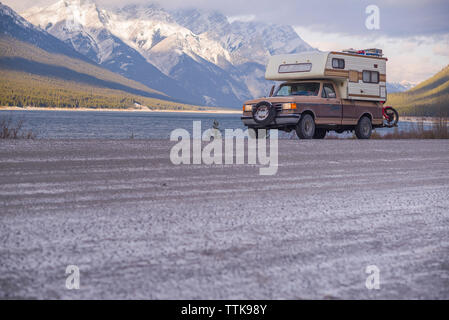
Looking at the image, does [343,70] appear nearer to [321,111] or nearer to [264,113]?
[321,111]

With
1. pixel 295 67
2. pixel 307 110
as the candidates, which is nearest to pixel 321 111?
pixel 307 110

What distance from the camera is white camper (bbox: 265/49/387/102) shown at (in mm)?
18375

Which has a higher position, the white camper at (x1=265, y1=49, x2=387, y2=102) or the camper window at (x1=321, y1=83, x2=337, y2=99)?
the white camper at (x1=265, y1=49, x2=387, y2=102)

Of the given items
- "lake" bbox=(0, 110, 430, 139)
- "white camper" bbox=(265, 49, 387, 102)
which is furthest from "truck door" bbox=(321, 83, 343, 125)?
"lake" bbox=(0, 110, 430, 139)

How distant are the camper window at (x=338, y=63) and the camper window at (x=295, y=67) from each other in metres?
0.82

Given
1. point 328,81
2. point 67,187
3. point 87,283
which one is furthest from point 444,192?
point 328,81

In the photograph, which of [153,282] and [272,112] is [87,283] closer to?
[153,282]

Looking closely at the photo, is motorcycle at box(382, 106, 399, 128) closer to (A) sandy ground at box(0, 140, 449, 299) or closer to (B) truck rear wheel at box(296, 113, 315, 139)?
(B) truck rear wheel at box(296, 113, 315, 139)

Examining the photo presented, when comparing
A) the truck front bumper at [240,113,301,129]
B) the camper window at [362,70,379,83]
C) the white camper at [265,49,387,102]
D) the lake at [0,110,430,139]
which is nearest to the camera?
the truck front bumper at [240,113,301,129]

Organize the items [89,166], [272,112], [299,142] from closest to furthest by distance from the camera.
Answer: [89,166], [299,142], [272,112]

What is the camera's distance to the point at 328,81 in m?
18.8

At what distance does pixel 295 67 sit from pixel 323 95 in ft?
4.57

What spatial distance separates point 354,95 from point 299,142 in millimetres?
5135

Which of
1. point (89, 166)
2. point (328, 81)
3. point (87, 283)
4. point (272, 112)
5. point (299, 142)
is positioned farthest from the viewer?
point (328, 81)
